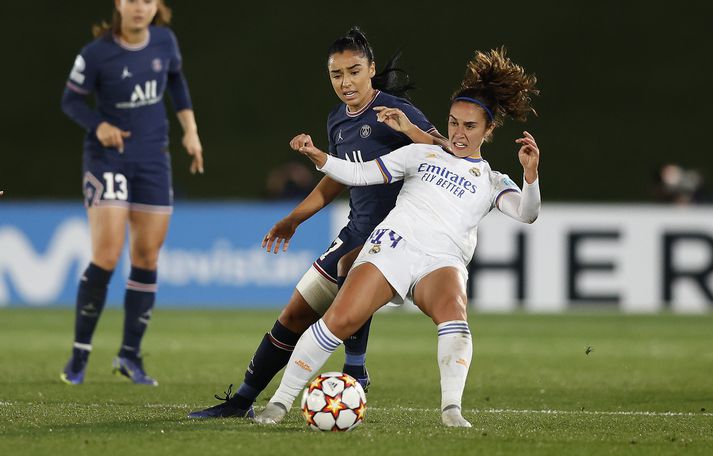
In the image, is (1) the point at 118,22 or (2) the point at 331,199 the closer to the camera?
(2) the point at 331,199

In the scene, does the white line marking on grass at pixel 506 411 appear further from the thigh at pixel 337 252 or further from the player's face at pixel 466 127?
the player's face at pixel 466 127

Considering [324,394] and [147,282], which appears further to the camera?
[147,282]

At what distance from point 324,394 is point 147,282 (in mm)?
2768

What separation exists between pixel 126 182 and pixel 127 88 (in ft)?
1.83

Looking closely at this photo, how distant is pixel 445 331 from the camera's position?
541 cm

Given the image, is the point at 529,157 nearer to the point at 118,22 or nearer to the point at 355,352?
the point at 355,352

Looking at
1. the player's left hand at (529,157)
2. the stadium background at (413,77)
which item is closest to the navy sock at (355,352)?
the player's left hand at (529,157)

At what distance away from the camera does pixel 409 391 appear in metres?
7.42

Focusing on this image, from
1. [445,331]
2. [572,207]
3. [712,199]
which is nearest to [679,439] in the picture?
[445,331]

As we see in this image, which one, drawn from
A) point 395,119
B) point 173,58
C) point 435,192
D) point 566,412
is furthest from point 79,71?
point 566,412

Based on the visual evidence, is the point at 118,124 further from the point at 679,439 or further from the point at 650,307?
the point at 650,307

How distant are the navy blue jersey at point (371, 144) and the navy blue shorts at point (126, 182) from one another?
67.6 inches

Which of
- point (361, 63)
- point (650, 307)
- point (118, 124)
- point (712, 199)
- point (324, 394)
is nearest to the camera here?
point (324, 394)

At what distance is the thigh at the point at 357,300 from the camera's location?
5410 millimetres
